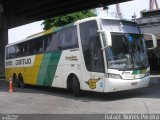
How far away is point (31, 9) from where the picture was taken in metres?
37.7

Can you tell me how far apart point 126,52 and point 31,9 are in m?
25.2

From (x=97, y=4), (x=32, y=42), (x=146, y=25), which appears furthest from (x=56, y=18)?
(x=32, y=42)

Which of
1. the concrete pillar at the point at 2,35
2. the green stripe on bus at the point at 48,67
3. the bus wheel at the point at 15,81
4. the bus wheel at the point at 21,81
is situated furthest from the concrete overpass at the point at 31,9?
the green stripe on bus at the point at 48,67

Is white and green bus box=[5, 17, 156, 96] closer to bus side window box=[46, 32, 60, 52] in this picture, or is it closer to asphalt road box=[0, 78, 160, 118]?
bus side window box=[46, 32, 60, 52]

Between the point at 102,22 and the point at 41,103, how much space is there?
4008 millimetres

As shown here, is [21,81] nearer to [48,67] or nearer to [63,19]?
[48,67]

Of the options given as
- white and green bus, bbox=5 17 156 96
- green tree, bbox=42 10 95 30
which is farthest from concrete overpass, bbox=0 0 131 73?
white and green bus, bbox=5 17 156 96

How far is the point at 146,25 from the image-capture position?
3228 cm

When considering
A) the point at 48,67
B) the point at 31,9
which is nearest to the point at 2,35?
the point at 31,9

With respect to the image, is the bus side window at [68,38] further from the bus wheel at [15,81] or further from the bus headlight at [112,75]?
the bus wheel at [15,81]

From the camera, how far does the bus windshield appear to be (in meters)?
13.6

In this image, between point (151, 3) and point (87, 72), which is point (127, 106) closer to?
point (87, 72)

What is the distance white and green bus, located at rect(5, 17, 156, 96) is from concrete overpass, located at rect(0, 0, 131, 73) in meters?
16.7

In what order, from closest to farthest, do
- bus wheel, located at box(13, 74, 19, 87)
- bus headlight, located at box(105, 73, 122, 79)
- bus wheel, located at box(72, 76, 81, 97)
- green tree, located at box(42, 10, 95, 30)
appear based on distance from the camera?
1. bus headlight, located at box(105, 73, 122, 79)
2. bus wheel, located at box(72, 76, 81, 97)
3. bus wheel, located at box(13, 74, 19, 87)
4. green tree, located at box(42, 10, 95, 30)
